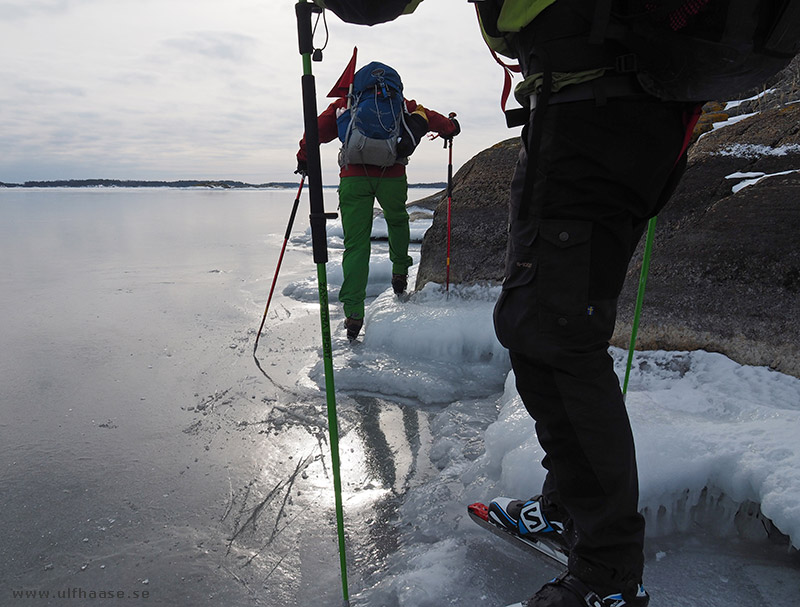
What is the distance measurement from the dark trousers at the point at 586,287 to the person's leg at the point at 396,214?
3.09m

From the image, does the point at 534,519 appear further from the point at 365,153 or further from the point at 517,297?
the point at 365,153

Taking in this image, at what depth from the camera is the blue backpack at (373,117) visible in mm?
3803

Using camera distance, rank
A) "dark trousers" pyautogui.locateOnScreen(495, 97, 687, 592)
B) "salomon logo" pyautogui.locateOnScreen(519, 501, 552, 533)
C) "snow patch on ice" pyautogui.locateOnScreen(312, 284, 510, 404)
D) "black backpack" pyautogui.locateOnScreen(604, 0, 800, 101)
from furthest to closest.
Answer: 1. "snow patch on ice" pyautogui.locateOnScreen(312, 284, 510, 404)
2. "salomon logo" pyautogui.locateOnScreen(519, 501, 552, 533)
3. "dark trousers" pyautogui.locateOnScreen(495, 97, 687, 592)
4. "black backpack" pyautogui.locateOnScreen(604, 0, 800, 101)

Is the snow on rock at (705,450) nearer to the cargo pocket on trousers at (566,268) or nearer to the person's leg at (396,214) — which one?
the cargo pocket on trousers at (566,268)

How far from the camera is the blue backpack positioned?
12.5ft

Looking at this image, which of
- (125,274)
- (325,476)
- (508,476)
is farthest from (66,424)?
(125,274)

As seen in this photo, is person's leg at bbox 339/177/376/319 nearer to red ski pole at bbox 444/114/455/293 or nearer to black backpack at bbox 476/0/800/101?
red ski pole at bbox 444/114/455/293

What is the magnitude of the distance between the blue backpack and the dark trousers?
2842 millimetres

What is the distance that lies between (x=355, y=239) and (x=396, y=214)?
535 millimetres

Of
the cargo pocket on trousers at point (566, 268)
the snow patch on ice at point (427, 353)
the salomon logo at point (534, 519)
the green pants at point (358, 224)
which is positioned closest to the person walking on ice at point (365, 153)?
the green pants at point (358, 224)

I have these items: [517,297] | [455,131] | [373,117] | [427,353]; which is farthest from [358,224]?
[517,297]

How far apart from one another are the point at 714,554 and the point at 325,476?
4.62 ft

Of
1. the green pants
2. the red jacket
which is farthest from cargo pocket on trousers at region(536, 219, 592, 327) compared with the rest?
the red jacket

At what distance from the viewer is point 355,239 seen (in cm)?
408
